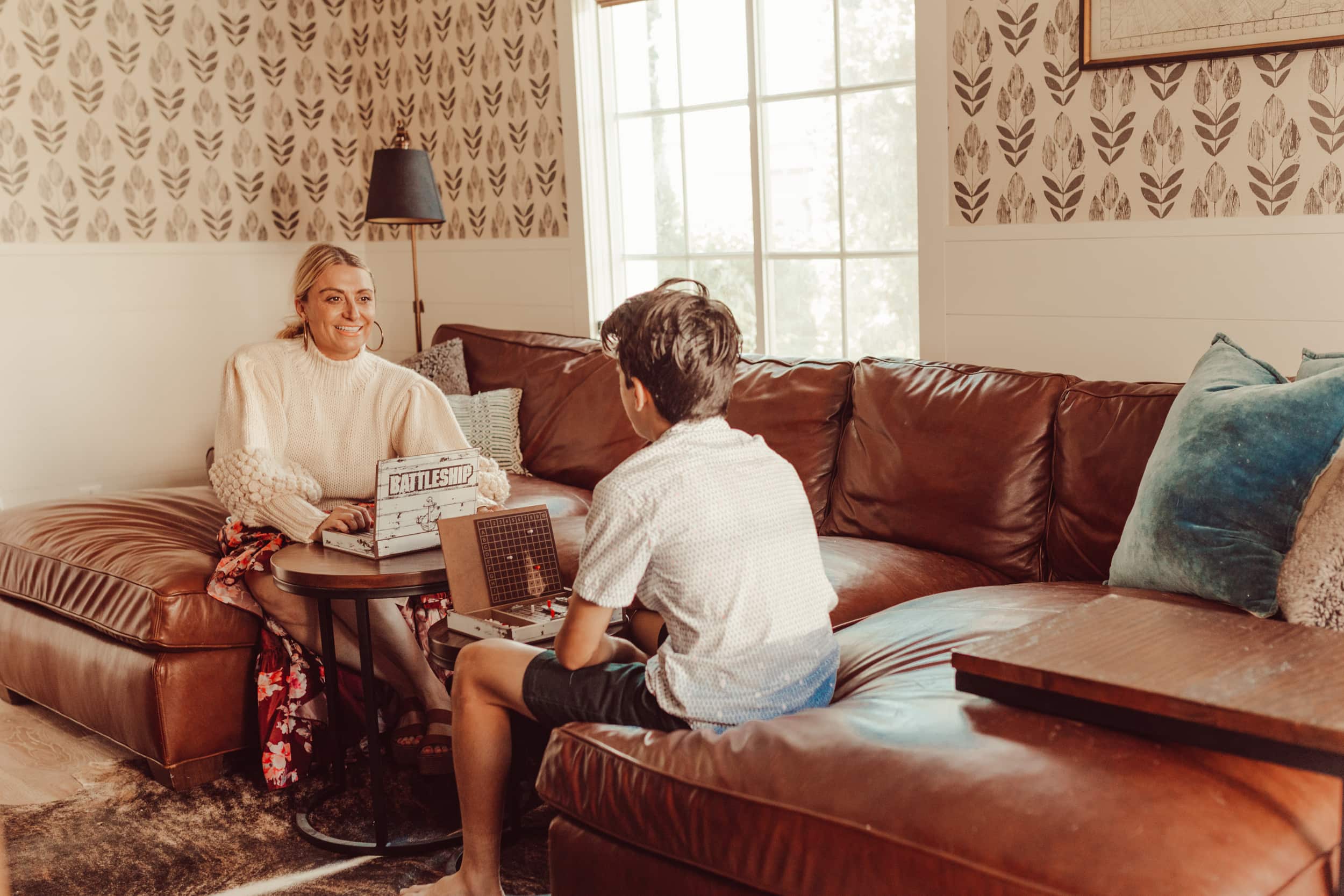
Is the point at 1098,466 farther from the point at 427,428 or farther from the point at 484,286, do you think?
the point at 484,286

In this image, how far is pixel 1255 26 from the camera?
2797mm

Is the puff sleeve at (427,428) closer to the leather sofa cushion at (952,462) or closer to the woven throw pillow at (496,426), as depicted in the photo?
the woven throw pillow at (496,426)

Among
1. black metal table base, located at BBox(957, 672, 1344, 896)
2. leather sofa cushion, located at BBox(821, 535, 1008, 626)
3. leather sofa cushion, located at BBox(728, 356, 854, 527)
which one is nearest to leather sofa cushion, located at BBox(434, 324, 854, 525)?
leather sofa cushion, located at BBox(728, 356, 854, 527)

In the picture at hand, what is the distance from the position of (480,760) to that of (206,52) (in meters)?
3.77

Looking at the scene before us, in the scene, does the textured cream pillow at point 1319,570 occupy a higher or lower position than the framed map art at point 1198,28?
lower

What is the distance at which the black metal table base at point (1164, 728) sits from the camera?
1297 mm

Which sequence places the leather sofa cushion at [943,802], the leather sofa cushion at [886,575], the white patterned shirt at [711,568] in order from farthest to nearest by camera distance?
the leather sofa cushion at [886,575]
the white patterned shirt at [711,568]
the leather sofa cushion at [943,802]

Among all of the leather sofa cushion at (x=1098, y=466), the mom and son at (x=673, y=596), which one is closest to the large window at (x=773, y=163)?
the leather sofa cushion at (x=1098, y=466)

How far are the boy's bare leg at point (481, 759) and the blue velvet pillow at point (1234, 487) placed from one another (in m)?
1.17

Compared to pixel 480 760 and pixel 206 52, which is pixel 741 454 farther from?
pixel 206 52

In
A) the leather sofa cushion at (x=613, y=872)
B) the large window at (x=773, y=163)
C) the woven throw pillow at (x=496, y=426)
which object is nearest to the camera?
the leather sofa cushion at (x=613, y=872)

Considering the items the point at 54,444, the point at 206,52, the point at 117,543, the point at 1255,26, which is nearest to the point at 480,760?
the point at 117,543

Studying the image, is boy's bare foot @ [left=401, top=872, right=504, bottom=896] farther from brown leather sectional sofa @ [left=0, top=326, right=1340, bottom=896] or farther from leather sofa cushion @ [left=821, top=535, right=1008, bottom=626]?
leather sofa cushion @ [left=821, top=535, right=1008, bottom=626]

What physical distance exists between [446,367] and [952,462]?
1971mm
